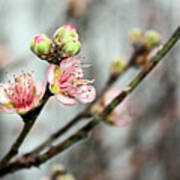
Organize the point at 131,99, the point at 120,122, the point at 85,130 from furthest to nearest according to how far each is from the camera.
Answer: the point at 131,99 → the point at 120,122 → the point at 85,130

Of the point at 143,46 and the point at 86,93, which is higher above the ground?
the point at 86,93

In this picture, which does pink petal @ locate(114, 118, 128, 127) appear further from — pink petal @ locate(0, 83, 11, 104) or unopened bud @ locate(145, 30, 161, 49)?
pink petal @ locate(0, 83, 11, 104)

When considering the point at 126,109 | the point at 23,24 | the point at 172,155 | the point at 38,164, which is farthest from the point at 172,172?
the point at 23,24

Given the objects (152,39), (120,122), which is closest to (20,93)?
(120,122)

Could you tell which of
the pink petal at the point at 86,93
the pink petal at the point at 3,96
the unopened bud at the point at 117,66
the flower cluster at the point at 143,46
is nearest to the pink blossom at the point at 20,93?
the pink petal at the point at 3,96

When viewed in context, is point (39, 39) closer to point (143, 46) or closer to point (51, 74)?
point (51, 74)

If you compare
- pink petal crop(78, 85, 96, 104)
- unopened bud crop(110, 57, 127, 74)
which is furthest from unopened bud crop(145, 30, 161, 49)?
pink petal crop(78, 85, 96, 104)
